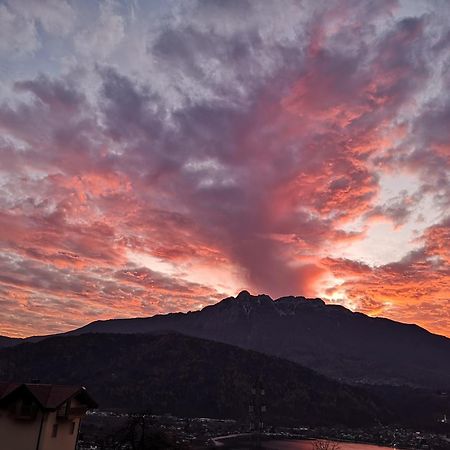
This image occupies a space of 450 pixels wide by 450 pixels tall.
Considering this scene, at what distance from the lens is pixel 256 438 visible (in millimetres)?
178500

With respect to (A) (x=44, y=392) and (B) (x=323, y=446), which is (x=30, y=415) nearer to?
(A) (x=44, y=392)

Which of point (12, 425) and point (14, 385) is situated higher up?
point (14, 385)

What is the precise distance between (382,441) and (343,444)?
30663 millimetres

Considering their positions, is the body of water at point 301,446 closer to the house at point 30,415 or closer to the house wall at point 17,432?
the house at point 30,415

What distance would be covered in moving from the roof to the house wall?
132 centimetres

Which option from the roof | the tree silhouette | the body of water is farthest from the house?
the body of water

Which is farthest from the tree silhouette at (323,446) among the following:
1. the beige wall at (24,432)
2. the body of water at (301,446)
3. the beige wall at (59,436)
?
the beige wall at (24,432)

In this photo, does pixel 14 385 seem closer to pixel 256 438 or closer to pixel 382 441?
pixel 256 438

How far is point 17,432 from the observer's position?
105 feet

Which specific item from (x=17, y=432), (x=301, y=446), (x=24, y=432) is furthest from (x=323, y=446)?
(x=17, y=432)

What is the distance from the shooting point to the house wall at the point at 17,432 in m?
31.7

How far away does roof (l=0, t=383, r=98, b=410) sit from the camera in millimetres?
31750

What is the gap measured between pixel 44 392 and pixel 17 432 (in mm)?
2870

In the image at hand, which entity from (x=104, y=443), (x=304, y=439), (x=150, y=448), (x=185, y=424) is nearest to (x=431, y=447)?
(x=304, y=439)
